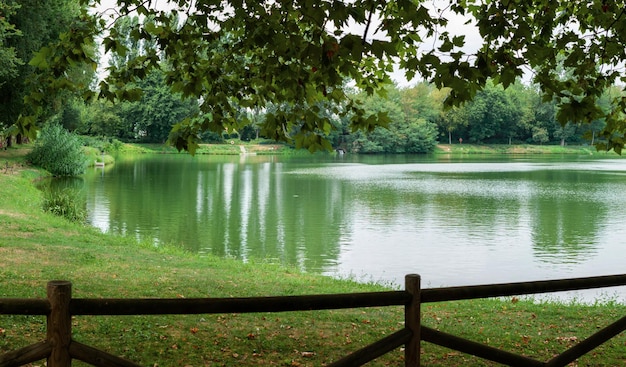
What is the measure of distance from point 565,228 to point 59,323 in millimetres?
24272

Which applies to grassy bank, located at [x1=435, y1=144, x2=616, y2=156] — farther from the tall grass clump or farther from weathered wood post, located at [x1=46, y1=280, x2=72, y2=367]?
weathered wood post, located at [x1=46, y1=280, x2=72, y2=367]

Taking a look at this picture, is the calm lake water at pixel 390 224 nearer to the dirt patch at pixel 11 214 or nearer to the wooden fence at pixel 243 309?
the dirt patch at pixel 11 214

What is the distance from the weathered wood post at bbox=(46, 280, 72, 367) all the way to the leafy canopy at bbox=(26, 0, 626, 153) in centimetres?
283

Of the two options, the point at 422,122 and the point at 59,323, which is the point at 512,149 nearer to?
the point at 422,122

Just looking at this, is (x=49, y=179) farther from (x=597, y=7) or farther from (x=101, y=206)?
(x=597, y=7)

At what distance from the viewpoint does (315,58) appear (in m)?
5.37

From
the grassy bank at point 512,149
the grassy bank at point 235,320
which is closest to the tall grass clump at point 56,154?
the grassy bank at point 235,320

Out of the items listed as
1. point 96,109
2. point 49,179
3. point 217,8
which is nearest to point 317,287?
point 217,8

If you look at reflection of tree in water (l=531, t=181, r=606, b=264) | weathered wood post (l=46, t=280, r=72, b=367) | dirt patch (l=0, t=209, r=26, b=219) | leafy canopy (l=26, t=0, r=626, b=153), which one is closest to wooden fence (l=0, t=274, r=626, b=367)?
weathered wood post (l=46, t=280, r=72, b=367)

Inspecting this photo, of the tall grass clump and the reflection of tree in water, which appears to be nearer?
the reflection of tree in water

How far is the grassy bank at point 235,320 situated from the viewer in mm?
6734

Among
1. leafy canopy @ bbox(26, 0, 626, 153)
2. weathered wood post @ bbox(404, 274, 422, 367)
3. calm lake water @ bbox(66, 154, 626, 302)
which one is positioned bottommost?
calm lake water @ bbox(66, 154, 626, 302)

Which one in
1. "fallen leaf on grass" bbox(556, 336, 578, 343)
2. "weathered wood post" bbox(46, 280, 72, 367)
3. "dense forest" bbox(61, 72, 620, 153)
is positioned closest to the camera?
"weathered wood post" bbox(46, 280, 72, 367)

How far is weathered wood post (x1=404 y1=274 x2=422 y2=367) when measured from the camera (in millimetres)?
4227
